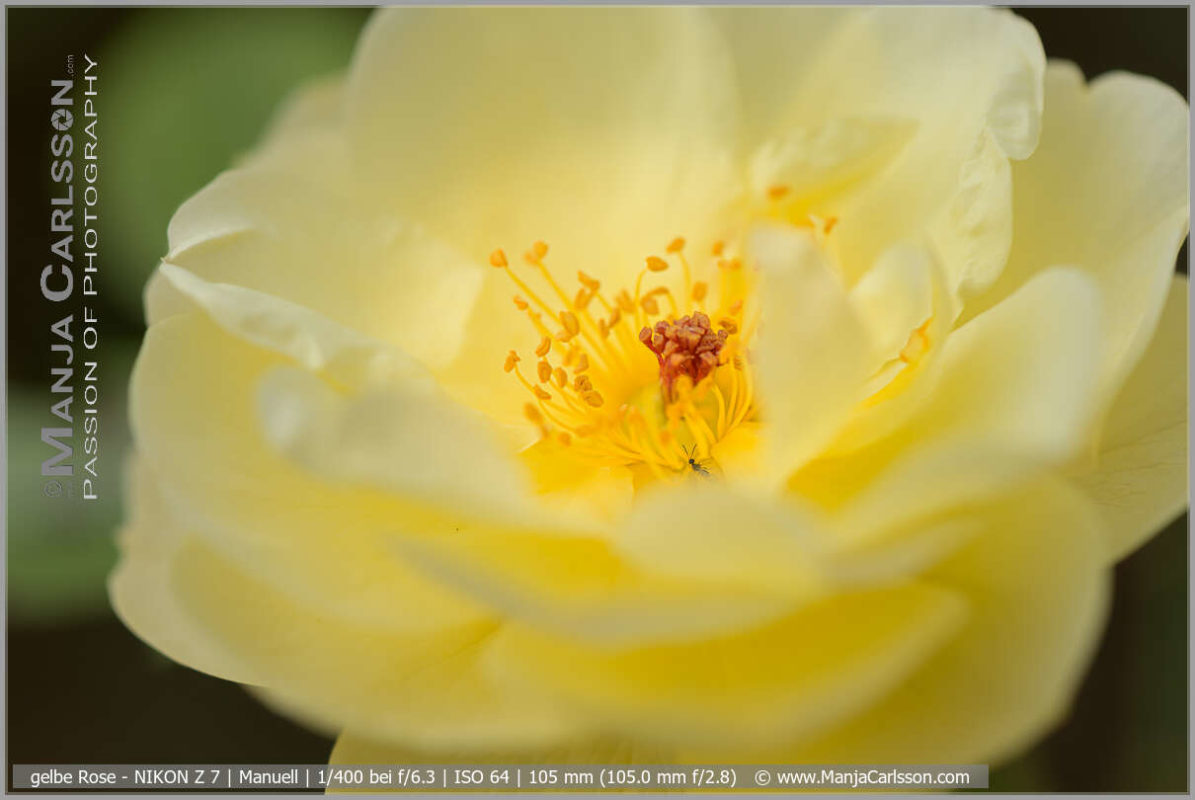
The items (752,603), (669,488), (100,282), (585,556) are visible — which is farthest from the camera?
(100,282)

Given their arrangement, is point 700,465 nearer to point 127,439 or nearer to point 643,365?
point 643,365

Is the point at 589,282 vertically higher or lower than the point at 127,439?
higher

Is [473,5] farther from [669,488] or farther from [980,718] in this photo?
[980,718]

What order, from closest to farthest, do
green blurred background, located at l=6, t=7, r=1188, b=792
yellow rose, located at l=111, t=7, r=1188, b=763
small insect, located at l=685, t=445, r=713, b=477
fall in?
yellow rose, located at l=111, t=7, r=1188, b=763, small insect, located at l=685, t=445, r=713, b=477, green blurred background, located at l=6, t=7, r=1188, b=792

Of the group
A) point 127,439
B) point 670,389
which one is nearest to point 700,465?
point 670,389

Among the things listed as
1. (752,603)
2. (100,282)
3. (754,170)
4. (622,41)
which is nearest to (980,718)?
(752,603)
